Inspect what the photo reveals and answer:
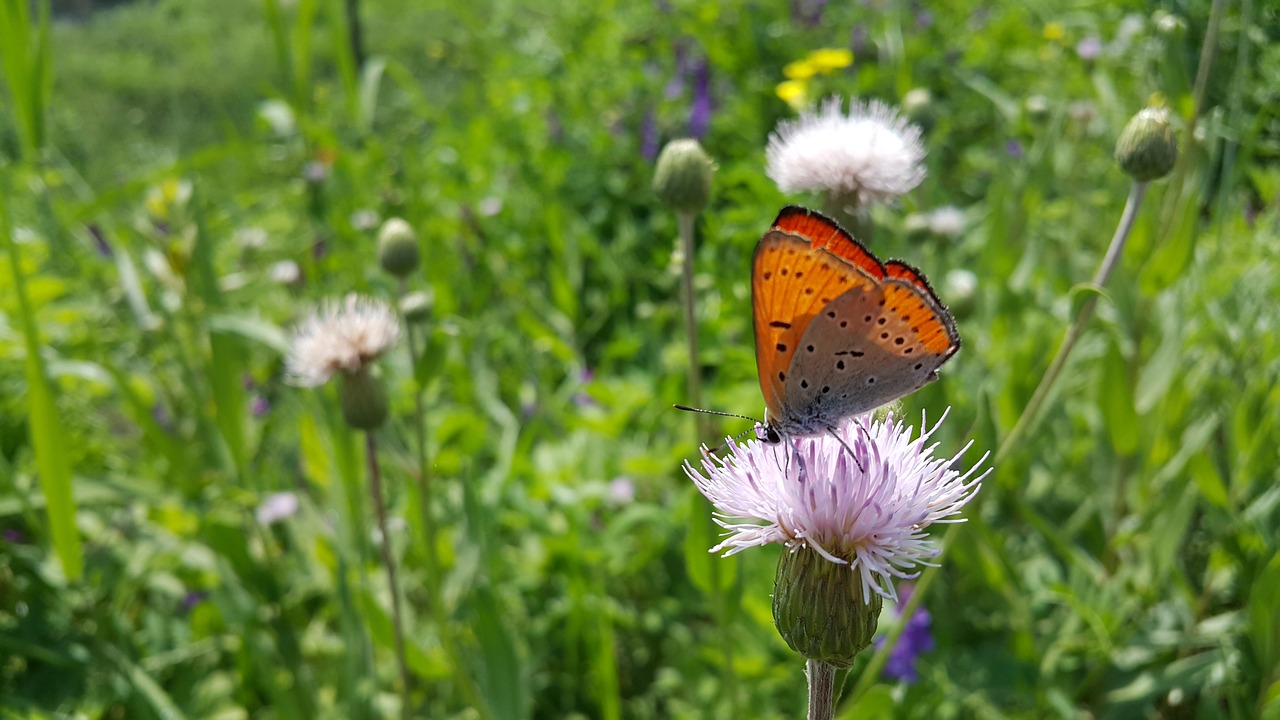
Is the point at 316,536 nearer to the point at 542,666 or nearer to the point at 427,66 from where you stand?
the point at 542,666

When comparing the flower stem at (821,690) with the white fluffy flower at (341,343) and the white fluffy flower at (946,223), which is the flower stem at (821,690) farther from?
the white fluffy flower at (946,223)

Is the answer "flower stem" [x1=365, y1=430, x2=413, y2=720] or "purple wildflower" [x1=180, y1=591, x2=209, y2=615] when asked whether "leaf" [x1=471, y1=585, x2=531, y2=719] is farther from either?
"purple wildflower" [x1=180, y1=591, x2=209, y2=615]

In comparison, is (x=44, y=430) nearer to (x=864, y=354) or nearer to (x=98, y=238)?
(x=864, y=354)

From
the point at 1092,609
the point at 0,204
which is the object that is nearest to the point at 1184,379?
the point at 1092,609

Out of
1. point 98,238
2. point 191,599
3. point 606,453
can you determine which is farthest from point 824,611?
point 98,238

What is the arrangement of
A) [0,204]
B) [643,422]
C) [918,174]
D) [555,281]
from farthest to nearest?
[555,281], [643,422], [918,174], [0,204]

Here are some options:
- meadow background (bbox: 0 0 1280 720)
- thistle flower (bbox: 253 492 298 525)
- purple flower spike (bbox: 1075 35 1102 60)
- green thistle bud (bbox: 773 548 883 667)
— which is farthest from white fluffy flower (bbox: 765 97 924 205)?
purple flower spike (bbox: 1075 35 1102 60)

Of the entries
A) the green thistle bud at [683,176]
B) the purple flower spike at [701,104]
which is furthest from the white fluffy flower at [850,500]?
the purple flower spike at [701,104]
